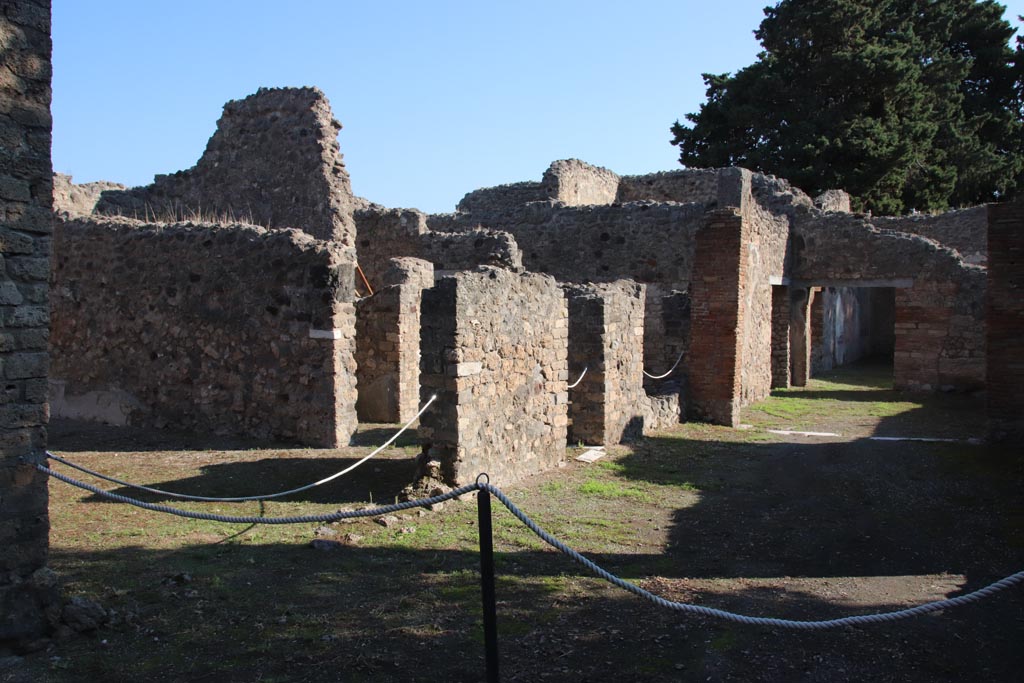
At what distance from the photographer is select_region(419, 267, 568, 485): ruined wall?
8102 mm

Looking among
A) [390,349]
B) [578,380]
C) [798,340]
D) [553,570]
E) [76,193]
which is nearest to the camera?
[553,570]

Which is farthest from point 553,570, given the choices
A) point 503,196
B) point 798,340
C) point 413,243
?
point 503,196

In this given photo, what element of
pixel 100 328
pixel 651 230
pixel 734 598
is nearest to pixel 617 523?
pixel 734 598

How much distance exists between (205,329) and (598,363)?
5.06 metres

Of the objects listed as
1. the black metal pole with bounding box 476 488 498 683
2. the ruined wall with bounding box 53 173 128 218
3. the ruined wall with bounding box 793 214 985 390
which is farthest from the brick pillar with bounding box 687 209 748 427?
the ruined wall with bounding box 53 173 128 218

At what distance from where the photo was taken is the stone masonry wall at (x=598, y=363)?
451 inches

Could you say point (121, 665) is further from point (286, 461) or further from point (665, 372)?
point (665, 372)

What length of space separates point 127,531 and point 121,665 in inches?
104

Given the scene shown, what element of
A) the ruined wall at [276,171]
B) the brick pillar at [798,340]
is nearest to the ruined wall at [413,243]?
the ruined wall at [276,171]

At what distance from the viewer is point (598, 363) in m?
11.5

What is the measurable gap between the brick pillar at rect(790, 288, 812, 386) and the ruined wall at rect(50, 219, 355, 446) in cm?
1314

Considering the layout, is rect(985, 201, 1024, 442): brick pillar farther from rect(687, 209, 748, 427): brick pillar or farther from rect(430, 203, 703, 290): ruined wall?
rect(430, 203, 703, 290): ruined wall

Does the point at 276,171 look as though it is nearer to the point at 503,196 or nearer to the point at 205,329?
the point at 205,329

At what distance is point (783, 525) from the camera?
25.7 feet
